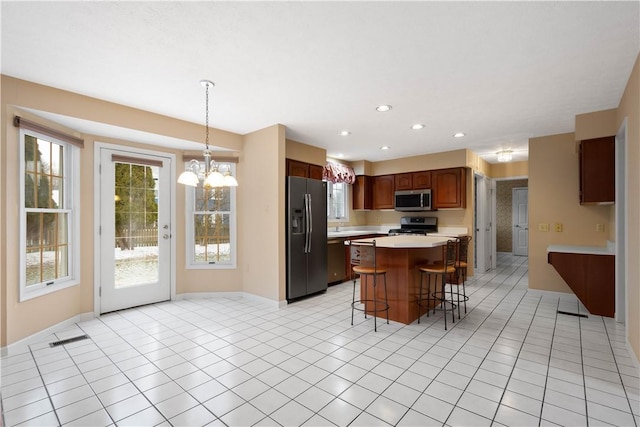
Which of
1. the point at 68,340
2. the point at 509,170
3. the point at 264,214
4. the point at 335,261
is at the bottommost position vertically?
the point at 68,340

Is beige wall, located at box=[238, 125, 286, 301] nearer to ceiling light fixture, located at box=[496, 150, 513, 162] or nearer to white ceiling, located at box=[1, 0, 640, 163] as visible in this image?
white ceiling, located at box=[1, 0, 640, 163]

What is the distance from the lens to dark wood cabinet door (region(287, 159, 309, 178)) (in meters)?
4.96

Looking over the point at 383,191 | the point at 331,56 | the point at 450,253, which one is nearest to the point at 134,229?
the point at 331,56

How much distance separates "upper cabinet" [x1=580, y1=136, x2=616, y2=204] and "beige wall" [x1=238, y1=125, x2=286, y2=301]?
3.95 metres

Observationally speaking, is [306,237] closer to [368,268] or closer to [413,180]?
[368,268]

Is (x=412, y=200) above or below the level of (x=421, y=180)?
below

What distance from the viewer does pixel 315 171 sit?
548 cm

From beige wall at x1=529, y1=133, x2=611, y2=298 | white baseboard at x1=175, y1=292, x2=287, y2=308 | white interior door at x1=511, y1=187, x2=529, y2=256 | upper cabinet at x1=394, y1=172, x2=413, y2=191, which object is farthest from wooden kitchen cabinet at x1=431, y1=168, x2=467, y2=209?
white interior door at x1=511, y1=187, x2=529, y2=256

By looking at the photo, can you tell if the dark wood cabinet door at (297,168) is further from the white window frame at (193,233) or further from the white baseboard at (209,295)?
the white baseboard at (209,295)

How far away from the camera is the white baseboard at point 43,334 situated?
2.86 m

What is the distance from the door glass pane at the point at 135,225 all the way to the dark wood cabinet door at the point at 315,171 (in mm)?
2411

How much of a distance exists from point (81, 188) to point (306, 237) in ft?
9.78

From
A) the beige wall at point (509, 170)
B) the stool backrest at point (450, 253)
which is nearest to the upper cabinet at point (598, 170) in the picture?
the stool backrest at point (450, 253)

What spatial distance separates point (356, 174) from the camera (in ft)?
23.6
